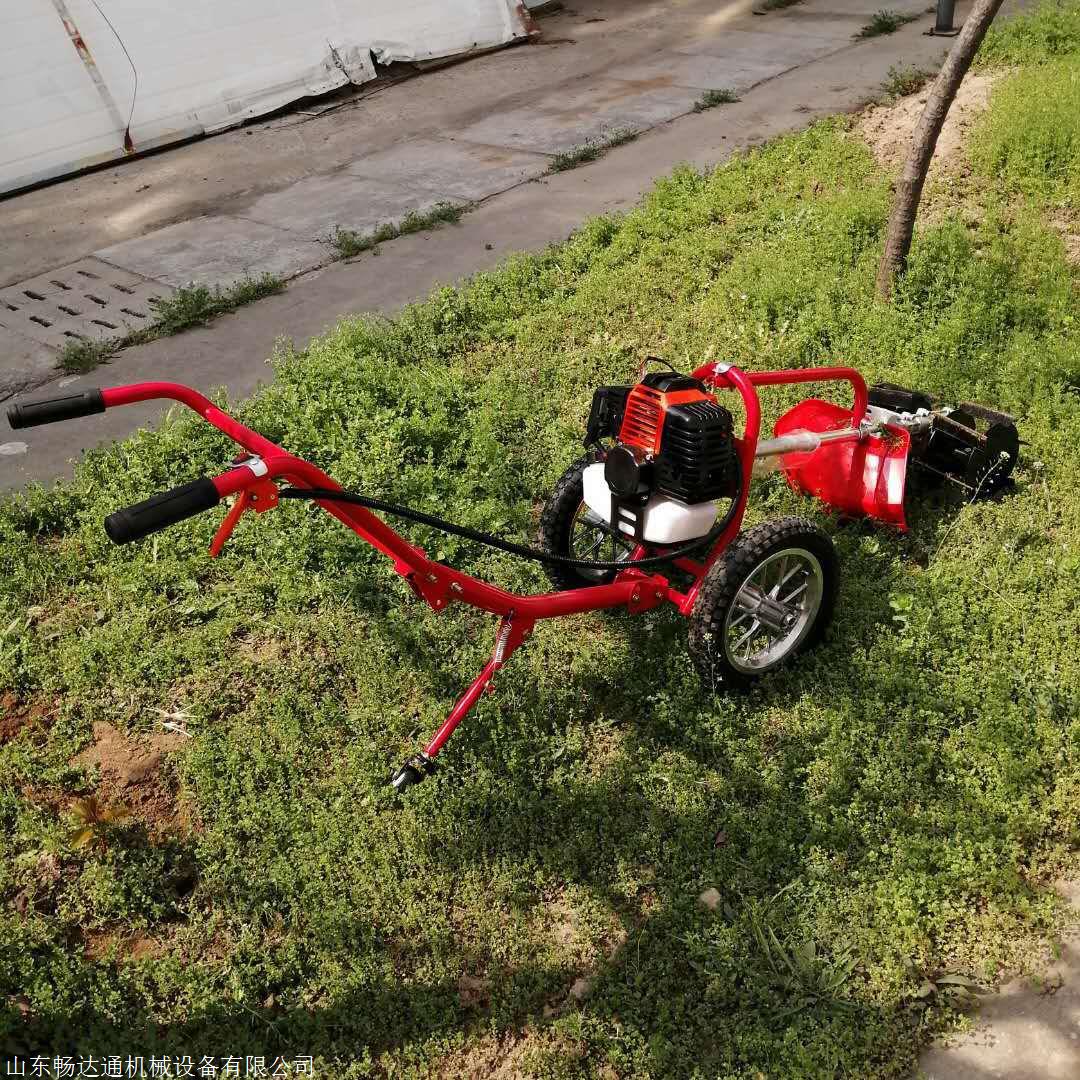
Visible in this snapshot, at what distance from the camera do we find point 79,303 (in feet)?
22.5

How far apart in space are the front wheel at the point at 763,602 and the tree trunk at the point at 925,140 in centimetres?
266

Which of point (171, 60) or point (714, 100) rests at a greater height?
point (171, 60)

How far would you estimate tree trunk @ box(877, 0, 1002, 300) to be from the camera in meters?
4.76

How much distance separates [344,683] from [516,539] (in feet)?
3.38

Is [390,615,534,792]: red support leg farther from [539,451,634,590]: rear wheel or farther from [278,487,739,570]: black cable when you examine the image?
[539,451,634,590]: rear wheel

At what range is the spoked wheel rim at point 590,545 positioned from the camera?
3.87 metres

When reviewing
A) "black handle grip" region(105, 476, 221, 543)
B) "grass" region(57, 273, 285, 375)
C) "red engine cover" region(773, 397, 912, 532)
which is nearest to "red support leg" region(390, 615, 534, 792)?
"black handle grip" region(105, 476, 221, 543)

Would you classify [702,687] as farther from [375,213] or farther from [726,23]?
[726,23]

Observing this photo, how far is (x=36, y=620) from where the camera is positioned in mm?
4238

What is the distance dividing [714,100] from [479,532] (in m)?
7.75

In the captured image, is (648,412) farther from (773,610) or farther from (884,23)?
(884,23)

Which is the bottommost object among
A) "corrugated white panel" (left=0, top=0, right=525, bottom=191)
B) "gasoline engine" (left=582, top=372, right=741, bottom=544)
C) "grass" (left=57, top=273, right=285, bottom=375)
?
"gasoline engine" (left=582, top=372, right=741, bottom=544)

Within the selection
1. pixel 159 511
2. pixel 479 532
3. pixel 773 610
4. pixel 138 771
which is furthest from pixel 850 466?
pixel 138 771

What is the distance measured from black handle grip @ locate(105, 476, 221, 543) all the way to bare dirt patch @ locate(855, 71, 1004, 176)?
6490 millimetres
